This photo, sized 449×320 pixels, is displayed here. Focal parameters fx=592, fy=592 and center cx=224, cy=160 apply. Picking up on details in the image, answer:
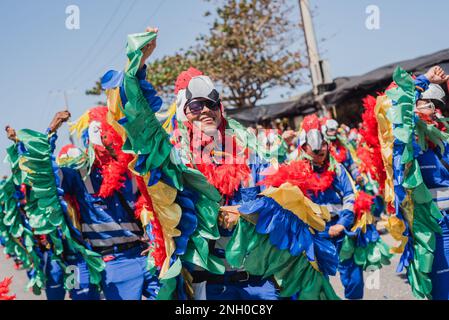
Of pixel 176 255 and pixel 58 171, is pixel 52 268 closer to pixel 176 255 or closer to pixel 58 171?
pixel 58 171

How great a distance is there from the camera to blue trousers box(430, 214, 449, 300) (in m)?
3.87

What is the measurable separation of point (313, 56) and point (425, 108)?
9166 mm

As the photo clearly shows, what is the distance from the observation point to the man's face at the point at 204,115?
3.05 metres

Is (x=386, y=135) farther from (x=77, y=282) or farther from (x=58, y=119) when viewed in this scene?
(x=77, y=282)

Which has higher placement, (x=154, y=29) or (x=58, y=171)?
(x=154, y=29)

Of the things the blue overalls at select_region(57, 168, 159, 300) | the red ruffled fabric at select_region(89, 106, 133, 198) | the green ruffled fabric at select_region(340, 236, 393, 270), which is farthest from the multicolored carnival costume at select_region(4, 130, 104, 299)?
the green ruffled fabric at select_region(340, 236, 393, 270)

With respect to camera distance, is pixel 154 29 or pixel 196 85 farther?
pixel 196 85

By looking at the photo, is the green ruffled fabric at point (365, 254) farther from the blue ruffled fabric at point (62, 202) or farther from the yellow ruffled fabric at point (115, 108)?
the yellow ruffled fabric at point (115, 108)

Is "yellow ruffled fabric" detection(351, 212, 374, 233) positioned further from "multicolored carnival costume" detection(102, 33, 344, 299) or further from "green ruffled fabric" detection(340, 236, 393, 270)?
"multicolored carnival costume" detection(102, 33, 344, 299)

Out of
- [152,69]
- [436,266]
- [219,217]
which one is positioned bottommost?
[436,266]
